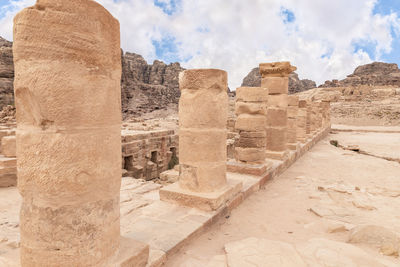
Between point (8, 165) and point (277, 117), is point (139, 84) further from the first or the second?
point (8, 165)

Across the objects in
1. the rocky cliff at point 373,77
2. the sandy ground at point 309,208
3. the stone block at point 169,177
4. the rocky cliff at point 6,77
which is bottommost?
the stone block at point 169,177

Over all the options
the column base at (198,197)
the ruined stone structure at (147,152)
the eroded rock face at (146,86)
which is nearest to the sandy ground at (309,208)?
the column base at (198,197)

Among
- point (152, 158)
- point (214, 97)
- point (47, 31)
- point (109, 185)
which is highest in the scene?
point (47, 31)

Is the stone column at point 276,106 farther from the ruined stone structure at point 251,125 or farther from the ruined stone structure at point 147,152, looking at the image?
the ruined stone structure at point 147,152

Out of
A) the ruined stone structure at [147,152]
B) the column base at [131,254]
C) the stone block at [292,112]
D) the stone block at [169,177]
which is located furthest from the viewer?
the ruined stone structure at [147,152]

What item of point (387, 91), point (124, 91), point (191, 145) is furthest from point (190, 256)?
point (387, 91)

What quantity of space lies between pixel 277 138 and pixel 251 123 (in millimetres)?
1906

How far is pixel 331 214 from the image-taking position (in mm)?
4641

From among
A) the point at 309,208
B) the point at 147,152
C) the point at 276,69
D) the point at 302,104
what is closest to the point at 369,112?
the point at 302,104

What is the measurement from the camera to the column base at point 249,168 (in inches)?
253

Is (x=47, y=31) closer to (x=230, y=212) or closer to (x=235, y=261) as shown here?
(x=235, y=261)

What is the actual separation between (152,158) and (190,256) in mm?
10926

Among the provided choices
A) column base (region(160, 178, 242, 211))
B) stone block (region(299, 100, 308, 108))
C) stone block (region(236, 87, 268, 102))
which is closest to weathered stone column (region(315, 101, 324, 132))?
stone block (region(299, 100, 308, 108))

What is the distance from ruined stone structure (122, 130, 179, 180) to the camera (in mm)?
11795
